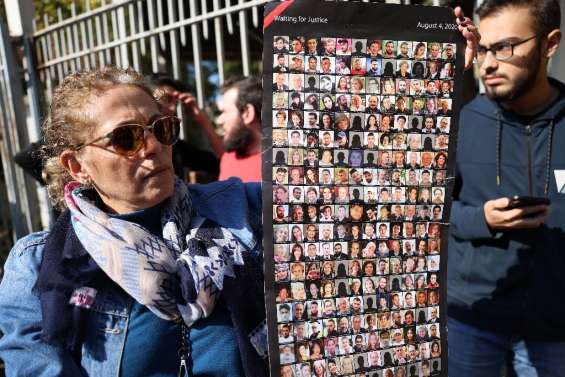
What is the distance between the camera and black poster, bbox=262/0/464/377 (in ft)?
3.91

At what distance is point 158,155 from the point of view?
145cm

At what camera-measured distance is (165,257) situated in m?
1.42

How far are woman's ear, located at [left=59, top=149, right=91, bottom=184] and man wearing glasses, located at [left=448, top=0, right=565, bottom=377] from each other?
1.29 metres

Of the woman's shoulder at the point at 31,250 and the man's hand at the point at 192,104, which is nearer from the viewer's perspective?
the woman's shoulder at the point at 31,250

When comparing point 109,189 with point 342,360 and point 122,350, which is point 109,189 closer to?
point 122,350

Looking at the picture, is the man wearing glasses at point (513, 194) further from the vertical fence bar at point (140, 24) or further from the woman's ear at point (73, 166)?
the vertical fence bar at point (140, 24)

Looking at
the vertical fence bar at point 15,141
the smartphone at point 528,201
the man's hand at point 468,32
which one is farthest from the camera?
the vertical fence bar at point 15,141

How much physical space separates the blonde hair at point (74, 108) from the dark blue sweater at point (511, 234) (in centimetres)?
122

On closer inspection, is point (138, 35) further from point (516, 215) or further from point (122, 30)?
point (516, 215)

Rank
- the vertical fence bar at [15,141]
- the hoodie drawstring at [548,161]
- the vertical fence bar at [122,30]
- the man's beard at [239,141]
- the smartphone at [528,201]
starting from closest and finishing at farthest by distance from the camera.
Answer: the smartphone at [528,201]
the hoodie drawstring at [548,161]
the man's beard at [239,141]
the vertical fence bar at [122,30]
the vertical fence bar at [15,141]

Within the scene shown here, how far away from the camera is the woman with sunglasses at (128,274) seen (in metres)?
1.38

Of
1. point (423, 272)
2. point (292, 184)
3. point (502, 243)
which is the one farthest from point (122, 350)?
point (502, 243)

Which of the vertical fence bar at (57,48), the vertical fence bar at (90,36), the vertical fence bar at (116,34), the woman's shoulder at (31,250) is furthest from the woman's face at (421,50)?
the vertical fence bar at (57,48)

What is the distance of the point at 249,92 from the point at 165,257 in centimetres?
187
